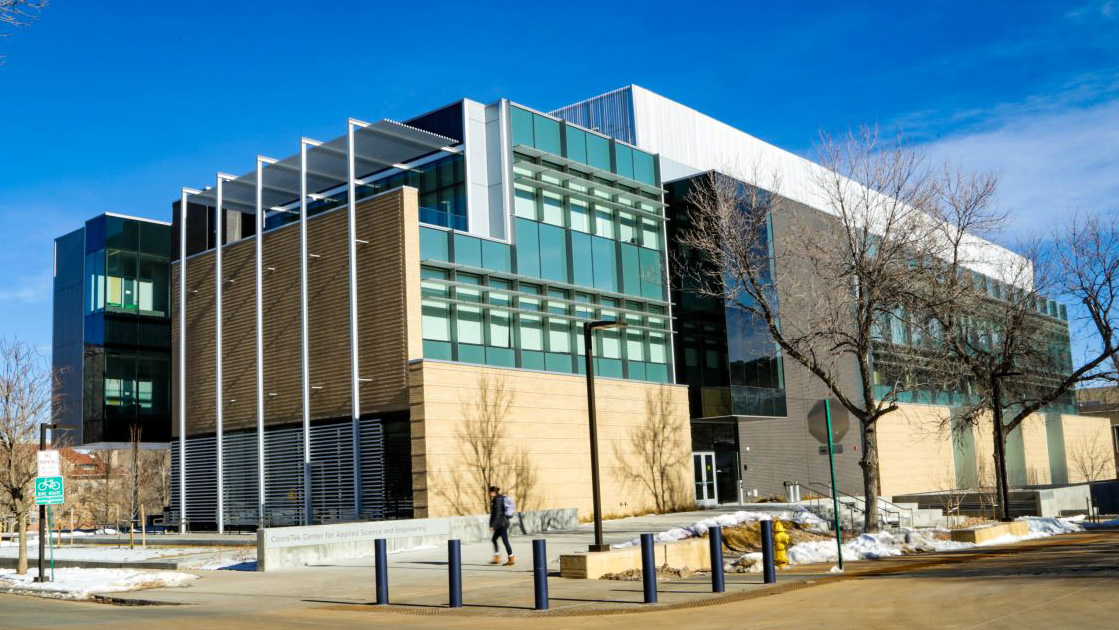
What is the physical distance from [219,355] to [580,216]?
548 inches

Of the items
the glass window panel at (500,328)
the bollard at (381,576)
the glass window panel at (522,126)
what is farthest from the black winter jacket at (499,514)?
the glass window panel at (522,126)

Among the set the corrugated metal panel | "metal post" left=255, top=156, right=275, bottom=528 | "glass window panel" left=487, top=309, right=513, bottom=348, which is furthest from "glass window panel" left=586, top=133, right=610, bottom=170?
"metal post" left=255, top=156, right=275, bottom=528

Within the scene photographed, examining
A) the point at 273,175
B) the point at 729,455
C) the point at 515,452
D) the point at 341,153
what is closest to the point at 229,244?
the point at 273,175

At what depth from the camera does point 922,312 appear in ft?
101

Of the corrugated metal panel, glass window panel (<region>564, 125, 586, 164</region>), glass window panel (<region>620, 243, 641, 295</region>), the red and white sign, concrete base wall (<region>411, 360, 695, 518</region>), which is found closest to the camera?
the red and white sign

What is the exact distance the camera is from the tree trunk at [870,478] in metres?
24.5

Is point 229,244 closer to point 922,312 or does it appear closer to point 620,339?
point 620,339

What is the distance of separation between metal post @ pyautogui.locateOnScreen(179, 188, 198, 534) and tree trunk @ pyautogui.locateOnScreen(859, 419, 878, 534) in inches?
943

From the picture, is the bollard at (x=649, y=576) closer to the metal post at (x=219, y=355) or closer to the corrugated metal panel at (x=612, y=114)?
the metal post at (x=219, y=355)

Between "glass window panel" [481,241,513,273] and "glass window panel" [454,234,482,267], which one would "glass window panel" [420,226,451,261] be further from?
"glass window panel" [481,241,513,273]

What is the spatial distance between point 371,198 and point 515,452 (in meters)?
9.35

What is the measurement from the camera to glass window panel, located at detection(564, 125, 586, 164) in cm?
3681

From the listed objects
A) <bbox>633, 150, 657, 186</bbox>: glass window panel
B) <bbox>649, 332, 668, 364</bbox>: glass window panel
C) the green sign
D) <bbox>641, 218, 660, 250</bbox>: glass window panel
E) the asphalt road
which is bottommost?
the asphalt road

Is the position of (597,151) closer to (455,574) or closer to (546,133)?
(546,133)
